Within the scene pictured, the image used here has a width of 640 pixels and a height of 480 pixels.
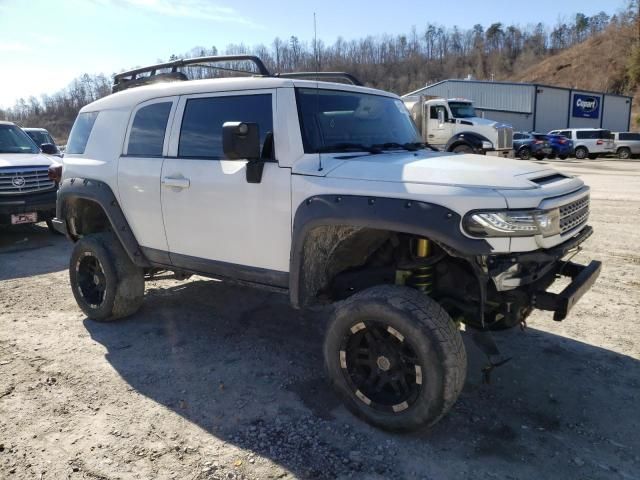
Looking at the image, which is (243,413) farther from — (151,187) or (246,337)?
(151,187)

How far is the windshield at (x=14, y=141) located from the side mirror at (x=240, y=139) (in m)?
8.17

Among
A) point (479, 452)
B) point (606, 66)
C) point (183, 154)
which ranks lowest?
point (479, 452)

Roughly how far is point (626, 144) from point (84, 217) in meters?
31.3

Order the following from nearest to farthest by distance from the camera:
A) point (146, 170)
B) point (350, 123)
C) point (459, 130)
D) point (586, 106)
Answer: point (350, 123)
point (146, 170)
point (459, 130)
point (586, 106)

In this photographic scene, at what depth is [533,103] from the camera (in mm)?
39938

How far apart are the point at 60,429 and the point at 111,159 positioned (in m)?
2.44

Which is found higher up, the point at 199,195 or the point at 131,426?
the point at 199,195

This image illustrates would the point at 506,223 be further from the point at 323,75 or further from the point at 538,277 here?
the point at 323,75

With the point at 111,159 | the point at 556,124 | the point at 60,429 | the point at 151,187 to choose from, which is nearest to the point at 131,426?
A: the point at 60,429

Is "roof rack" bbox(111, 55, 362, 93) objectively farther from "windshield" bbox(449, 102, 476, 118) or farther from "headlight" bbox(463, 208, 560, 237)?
"windshield" bbox(449, 102, 476, 118)

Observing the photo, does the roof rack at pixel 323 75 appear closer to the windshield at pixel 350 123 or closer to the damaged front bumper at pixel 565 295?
the windshield at pixel 350 123

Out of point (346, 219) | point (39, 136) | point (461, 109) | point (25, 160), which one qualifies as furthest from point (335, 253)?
point (461, 109)

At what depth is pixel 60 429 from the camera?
3211 millimetres

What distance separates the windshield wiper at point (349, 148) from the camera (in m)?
3.56
